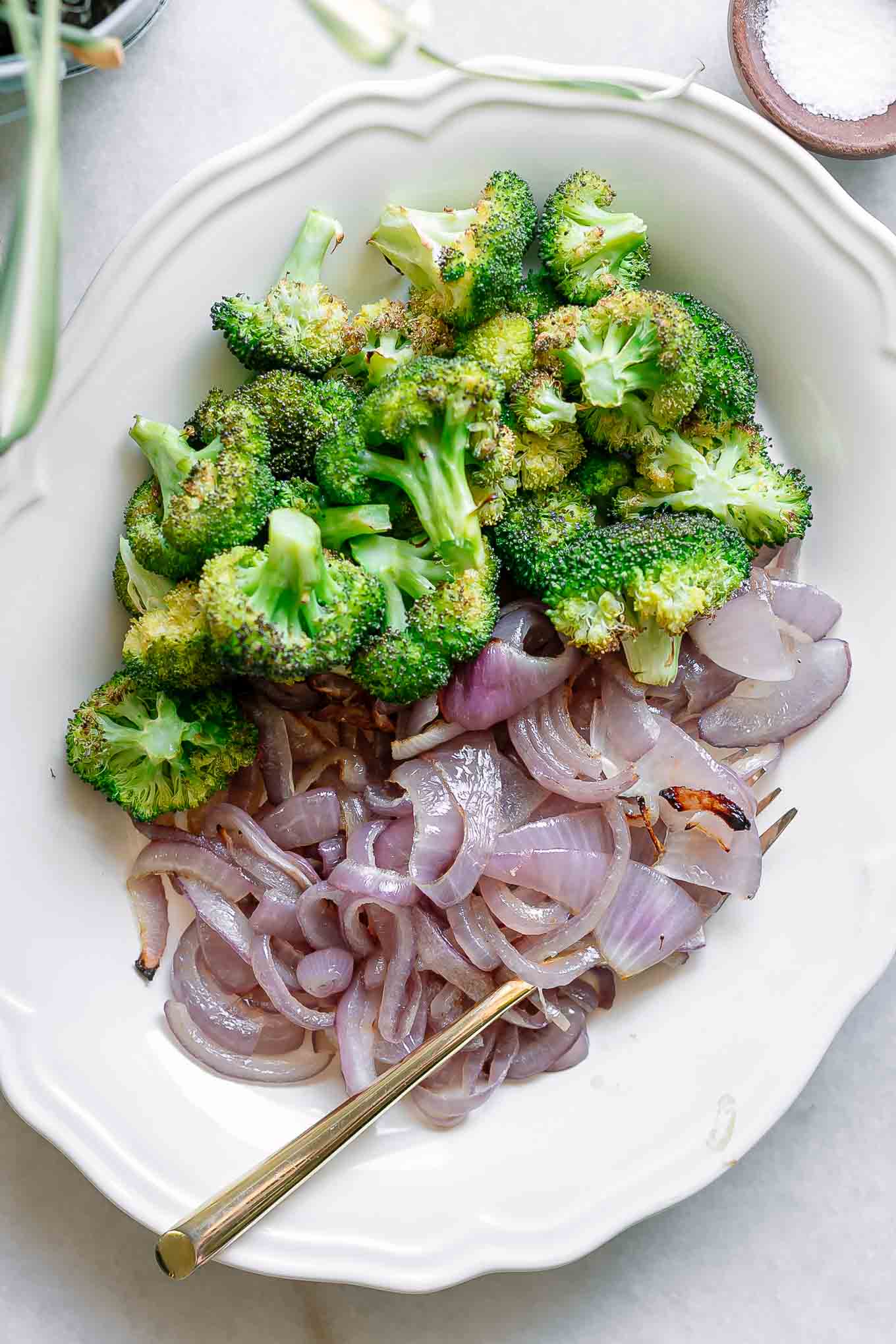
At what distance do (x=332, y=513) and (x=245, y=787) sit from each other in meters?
0.63

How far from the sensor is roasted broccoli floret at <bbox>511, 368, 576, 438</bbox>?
2.04 metres

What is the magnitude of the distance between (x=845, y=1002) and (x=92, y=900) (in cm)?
154

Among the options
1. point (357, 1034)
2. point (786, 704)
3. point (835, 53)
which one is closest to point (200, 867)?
point (357, 1034)

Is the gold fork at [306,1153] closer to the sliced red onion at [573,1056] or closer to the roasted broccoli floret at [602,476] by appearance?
the sliced red onion at [573,1056]

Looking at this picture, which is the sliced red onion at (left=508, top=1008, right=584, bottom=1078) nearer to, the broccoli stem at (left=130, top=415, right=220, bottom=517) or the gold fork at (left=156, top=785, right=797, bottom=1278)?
the gold fork at (left=156, top=785, right=797, bottom=1278)

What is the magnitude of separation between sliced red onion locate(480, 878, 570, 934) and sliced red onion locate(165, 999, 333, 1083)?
51 cm

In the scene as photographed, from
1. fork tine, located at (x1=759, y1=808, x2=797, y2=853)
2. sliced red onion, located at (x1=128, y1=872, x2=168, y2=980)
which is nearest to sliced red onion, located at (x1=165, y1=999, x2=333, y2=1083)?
sliced red onion, located at (x1=128, y1=872, x2=168, y2=980)

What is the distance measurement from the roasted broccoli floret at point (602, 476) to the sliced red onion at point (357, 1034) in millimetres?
1080

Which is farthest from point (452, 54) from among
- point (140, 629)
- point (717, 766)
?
point (717, 766)

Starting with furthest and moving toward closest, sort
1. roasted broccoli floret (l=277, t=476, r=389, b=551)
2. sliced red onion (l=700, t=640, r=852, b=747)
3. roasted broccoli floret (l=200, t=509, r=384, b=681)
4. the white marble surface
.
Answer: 1. the white marble surface
2. sliced red onion (l=700, t=640, r=852, b=747)
3. roasted broccoli floret (l=277, t=476, r=389, b=551)
4. roasted broccoli floret (l=200, t=509, r=384, b=681)

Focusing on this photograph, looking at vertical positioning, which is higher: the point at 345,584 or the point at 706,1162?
the point at 345,584

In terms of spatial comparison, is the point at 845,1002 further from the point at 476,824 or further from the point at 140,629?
the point at 140,629

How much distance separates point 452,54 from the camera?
93.1 inches

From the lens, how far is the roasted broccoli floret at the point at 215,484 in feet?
6.37
